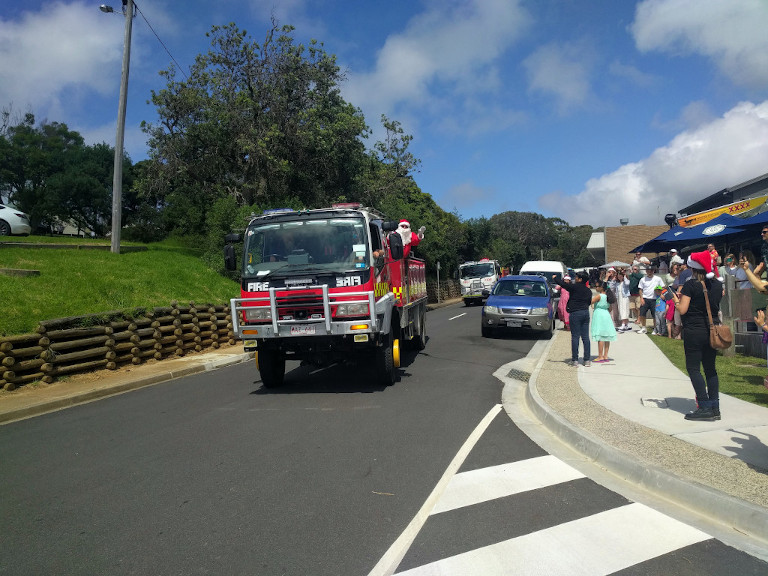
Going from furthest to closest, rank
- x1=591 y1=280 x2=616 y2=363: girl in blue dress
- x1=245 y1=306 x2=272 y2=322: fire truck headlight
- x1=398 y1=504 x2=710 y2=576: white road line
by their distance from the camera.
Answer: x1=591 y1=280 x2=616 y2=363: girl in blue dress
x1=245 y1=306 x2=272 y2=322: fire truck headlight
x1=398 y1=504 x2=710 y2=576: white road line

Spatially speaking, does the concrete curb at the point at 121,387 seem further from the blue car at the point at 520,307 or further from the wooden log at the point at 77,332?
the blue car at the point at 520,307

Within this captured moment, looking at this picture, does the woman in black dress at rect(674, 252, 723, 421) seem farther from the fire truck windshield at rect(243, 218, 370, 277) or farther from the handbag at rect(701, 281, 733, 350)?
the fire truck windshield at rect(243, 218, 370, 277)

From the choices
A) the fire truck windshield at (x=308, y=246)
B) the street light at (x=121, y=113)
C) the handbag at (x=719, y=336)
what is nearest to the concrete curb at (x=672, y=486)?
the handbag at (x=719, y=336)

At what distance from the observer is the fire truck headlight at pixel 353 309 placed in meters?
8.52

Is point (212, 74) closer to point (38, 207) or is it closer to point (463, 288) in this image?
point (463, 288)

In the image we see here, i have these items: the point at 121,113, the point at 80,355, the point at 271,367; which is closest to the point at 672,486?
the point at 271,367

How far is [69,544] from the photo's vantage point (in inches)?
160

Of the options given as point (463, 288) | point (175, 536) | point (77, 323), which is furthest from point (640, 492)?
point (463, 288)

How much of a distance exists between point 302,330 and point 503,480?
436cm

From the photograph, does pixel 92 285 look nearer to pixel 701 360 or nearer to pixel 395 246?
pixel 395 246

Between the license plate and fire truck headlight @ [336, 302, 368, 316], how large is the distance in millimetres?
515

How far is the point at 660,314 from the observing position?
1523 centimetres

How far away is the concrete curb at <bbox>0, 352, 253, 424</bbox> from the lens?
870 centimetres

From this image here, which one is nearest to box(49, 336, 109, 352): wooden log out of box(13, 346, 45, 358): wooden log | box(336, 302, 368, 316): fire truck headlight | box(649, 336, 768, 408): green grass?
box(13, 346, 45, 358): wooden log
